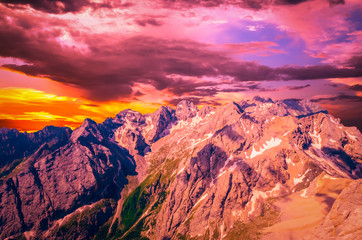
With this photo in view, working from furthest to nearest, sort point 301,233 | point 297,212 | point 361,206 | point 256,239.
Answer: point 256,239 < point 297,212 < point 301,233 < point 361,206

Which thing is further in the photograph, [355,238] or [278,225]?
[278,225]

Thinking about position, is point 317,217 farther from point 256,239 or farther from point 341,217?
point 341,217

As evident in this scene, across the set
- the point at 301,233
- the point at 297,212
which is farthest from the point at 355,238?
the point at 297,212

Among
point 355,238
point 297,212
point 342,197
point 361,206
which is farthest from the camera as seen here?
point 297,212

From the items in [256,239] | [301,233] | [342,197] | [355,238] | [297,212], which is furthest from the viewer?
[256,239]

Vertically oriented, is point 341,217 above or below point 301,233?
above

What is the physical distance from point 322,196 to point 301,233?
2432 inches

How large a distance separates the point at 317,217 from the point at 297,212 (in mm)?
32004

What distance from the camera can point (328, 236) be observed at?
57000 millimetres

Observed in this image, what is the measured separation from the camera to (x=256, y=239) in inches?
7721

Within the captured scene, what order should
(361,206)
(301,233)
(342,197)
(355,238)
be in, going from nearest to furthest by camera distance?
(355,238) < (361,206) < (342,197) < (301,233)

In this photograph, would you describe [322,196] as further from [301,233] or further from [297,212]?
[301,233]

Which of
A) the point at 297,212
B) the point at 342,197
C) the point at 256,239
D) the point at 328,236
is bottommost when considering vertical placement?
the point at 256,239

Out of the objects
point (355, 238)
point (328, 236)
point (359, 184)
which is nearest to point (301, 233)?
point (359, 184)
